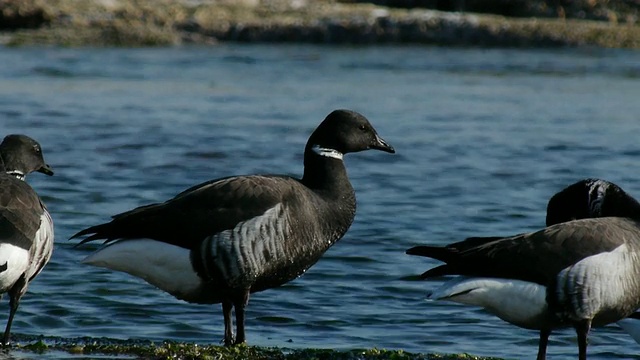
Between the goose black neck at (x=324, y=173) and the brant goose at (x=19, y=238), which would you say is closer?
the brant goose at (x=19, y=238)

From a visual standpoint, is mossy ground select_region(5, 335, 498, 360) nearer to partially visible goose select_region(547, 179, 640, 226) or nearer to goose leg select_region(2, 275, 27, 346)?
goose leg select_region(2, 275, 27, 346)

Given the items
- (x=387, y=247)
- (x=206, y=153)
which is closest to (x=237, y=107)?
(x=206, y=153)

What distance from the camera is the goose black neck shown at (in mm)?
9016

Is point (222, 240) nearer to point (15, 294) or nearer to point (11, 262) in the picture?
point (11, 262)

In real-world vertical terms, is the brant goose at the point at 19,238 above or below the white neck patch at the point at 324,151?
below

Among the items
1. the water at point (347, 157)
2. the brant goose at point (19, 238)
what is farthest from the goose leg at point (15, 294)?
the water at point (347, 157)

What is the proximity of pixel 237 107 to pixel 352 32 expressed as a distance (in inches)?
589

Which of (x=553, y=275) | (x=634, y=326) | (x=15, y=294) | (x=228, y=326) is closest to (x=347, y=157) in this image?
(x=228, y=326)

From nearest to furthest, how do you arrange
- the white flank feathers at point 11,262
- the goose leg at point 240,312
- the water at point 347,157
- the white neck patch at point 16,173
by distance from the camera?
the white flank feathers at point 11,262, the goose leg at point 240,312, the white neck patch at point 16,173, the water at point 347,157

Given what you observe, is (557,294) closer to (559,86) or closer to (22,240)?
(22,240)

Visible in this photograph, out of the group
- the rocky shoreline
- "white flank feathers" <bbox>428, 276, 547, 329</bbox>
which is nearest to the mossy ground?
"white flank feathers" <bbox>428, 276, 547, 329</bbox>

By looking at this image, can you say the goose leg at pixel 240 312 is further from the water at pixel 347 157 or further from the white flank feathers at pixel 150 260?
the water at pixel 347 157

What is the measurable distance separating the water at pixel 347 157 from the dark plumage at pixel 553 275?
1406 mm

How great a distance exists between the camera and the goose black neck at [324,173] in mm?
9016
